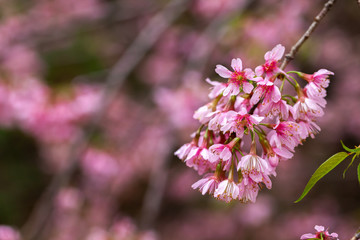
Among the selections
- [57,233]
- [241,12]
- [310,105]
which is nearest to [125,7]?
[241,12]

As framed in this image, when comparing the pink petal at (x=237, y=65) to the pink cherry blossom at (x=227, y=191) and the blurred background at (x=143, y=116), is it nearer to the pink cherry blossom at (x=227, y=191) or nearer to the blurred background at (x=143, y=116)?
the pink cherry blossom at (x=227, y=191)

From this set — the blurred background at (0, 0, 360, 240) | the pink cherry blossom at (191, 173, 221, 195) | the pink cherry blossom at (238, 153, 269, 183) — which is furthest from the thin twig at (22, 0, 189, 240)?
the pink cherry blossom at (238, 153, 269, 183)

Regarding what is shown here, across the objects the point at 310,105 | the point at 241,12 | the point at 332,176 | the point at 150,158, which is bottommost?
the point at 310,105

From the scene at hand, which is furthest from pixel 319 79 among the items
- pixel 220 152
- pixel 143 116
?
pixel 143 116

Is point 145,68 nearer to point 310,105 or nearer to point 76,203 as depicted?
point 76,203

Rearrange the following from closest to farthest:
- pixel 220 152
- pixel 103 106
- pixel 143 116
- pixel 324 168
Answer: pixel 324 168, pixel 220 152, pixel 103 106, pixel 143 116

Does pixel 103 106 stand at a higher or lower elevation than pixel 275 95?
higher

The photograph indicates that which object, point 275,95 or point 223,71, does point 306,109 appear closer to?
point 275,95
